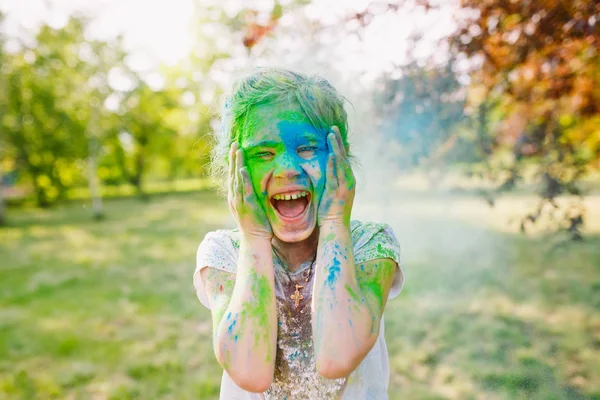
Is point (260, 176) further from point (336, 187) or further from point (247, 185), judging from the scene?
point (336, 187)

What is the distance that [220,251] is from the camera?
156cm

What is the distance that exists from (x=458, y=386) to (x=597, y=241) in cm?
721

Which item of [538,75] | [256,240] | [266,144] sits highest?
[538,75]

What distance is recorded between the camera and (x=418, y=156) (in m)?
3.65

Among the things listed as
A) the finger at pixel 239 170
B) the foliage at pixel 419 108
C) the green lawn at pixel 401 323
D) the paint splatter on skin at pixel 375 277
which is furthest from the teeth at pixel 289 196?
the green lawn at pixel 401 323

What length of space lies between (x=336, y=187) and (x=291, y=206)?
6.8 inches

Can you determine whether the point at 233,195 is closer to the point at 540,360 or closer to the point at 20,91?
the point at 540,360

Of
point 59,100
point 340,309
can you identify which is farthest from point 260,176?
point 59,100

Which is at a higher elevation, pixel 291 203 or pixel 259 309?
pixel 291 203

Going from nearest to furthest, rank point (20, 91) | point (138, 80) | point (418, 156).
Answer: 1. point (418, 156)
2. point (20, 91)
3. point (138, 80)

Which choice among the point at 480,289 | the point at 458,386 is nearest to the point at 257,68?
the point at 458,386

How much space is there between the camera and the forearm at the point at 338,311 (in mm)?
1299

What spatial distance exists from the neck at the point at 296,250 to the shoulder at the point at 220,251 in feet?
0.50

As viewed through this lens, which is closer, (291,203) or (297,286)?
(291,203)
